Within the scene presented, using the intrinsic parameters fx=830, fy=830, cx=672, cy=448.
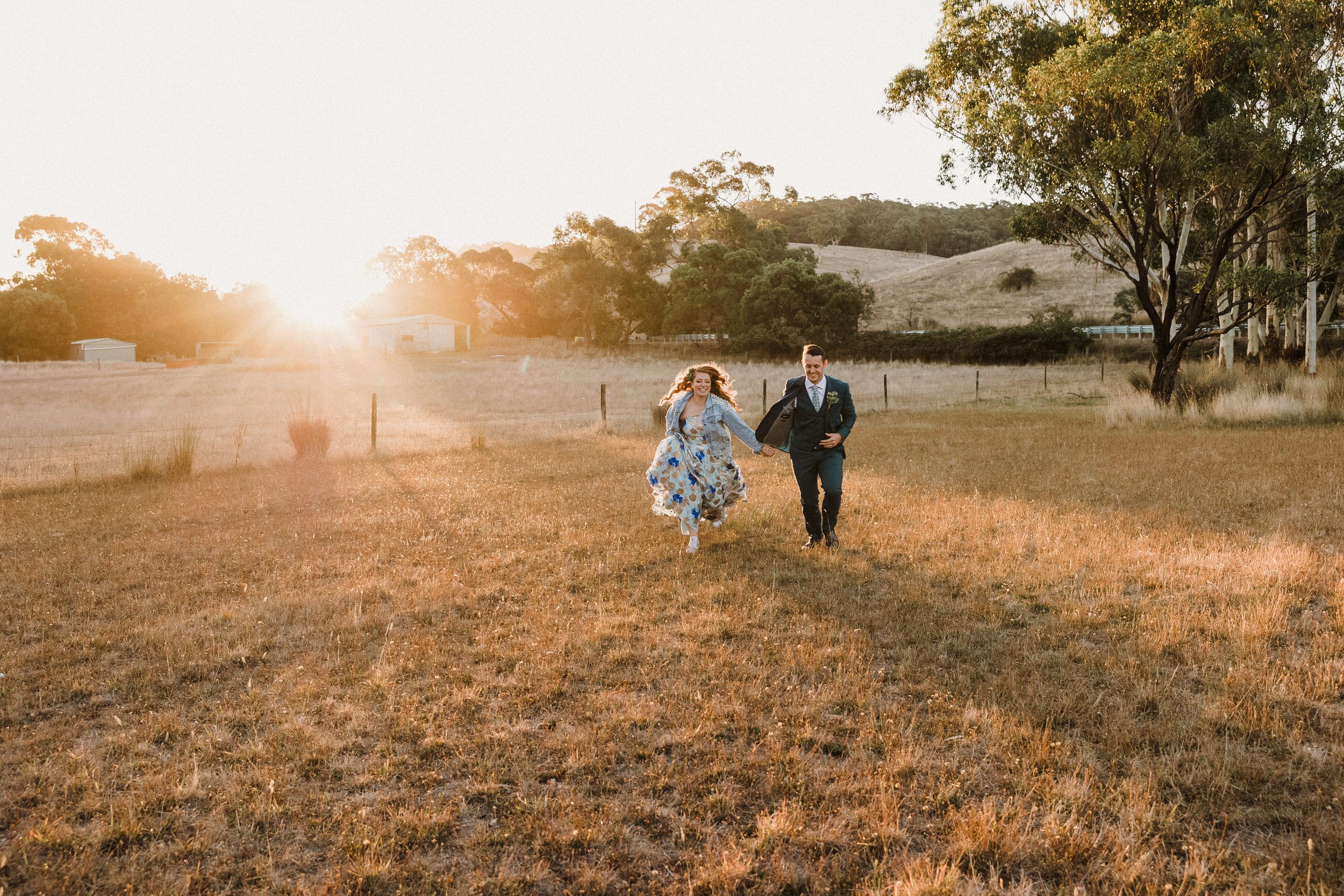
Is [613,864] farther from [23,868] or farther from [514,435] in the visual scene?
[514,435]

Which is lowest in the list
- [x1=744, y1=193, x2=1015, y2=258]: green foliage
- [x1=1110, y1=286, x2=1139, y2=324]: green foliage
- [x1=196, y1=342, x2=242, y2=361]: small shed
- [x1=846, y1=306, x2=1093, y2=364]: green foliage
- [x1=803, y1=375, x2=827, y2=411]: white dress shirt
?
[x1=803, y1=375, x2=827, y2=411]: white dress shirt

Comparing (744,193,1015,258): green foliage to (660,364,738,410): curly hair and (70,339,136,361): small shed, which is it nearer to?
(70,339,136,361): small shed

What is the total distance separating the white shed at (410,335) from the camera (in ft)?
207

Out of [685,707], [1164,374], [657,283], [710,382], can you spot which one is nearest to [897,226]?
[657,283]

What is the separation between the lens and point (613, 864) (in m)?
3.23

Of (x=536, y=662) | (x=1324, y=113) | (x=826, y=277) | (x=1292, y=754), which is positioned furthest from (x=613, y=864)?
(x=826, y=277)

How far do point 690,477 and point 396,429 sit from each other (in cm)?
1719

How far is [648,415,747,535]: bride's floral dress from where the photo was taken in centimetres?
813

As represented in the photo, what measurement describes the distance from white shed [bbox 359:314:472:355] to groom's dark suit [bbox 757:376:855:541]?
58.3 m

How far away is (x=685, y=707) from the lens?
4.57 m

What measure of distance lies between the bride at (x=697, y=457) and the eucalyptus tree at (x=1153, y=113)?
13.8 m

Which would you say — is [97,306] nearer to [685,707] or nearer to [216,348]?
[216,348]

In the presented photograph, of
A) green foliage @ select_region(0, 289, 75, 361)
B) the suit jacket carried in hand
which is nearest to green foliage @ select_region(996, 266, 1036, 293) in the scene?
the suit jacket carried in hand

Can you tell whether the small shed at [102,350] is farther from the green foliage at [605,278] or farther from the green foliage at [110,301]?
the green foliage at [605,278]
